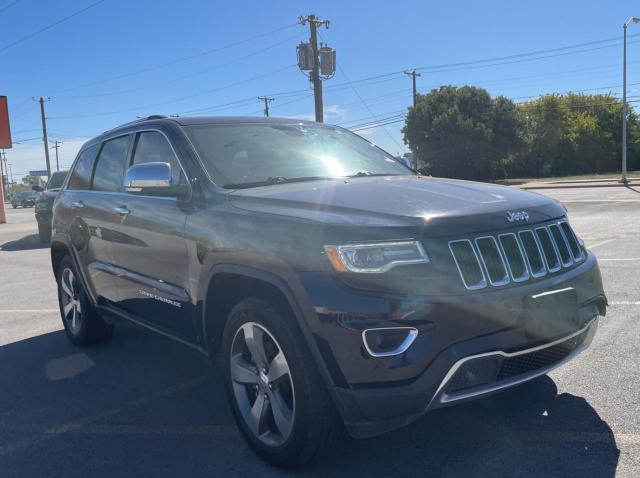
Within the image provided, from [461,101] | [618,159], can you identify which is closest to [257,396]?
[461,101]

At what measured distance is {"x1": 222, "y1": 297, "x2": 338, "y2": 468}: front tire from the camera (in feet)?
9.10

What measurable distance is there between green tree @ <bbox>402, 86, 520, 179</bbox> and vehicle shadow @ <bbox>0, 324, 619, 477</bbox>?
44.1 meters

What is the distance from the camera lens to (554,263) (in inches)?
121

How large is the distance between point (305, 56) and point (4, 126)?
15777mm

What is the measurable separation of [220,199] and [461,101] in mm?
48192

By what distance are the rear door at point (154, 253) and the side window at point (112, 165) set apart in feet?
0.75

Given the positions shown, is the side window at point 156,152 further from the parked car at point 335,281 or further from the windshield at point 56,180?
the windshield at point 56,180

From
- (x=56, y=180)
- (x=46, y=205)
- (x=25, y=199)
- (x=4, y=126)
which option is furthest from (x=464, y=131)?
(x=25, y=199)

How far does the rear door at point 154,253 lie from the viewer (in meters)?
3.62

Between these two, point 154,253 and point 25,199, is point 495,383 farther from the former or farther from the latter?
point 25,199

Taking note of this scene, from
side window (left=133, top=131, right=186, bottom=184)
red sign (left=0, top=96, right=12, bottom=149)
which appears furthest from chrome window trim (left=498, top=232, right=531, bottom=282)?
red sign (left=0, top=96, right=12, bottom=149)

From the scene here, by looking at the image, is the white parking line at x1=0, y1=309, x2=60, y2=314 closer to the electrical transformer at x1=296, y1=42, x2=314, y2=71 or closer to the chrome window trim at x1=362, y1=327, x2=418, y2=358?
the chrome window trim at x1=362, y1=327, x2=418, y2=358

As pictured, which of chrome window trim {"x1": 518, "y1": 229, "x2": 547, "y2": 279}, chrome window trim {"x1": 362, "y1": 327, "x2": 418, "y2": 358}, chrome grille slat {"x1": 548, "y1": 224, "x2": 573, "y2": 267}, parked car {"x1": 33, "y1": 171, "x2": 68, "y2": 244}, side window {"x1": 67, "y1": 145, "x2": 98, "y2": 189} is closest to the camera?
chrome window trim {"x1": 362, "y1": 327, "x2": 418, "y2": 358}

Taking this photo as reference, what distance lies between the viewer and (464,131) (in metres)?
47.1
